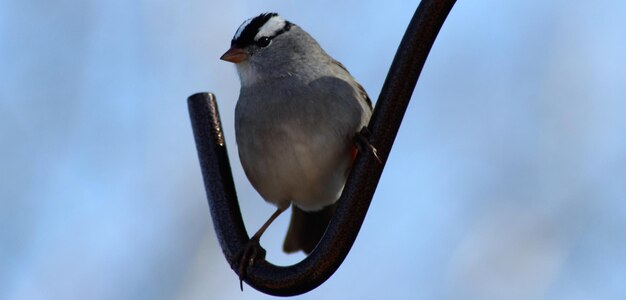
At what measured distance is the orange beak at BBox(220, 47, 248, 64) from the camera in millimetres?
2928

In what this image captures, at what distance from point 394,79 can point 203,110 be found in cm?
60

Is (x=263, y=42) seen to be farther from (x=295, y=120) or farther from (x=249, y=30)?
(x=295, y=120)

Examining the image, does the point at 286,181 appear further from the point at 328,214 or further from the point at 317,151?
the point at 328,214

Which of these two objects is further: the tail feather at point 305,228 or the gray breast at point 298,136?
the tail feather at point 305,228

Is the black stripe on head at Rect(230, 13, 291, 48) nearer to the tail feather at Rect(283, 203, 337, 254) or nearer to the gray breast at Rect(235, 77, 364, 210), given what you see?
the gray breast at Rect(235, 77, 364, 210)

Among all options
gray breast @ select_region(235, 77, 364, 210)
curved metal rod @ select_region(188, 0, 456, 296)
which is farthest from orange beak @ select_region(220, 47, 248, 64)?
curved metal rod @ select_region(188, 0, 456, 296)

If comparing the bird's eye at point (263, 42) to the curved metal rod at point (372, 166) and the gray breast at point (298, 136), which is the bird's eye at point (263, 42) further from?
the curved metal rod at point (372, 166)

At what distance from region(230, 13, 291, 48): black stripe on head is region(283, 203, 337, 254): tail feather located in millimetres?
598

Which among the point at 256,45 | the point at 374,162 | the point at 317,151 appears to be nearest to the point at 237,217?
the point at 374,162

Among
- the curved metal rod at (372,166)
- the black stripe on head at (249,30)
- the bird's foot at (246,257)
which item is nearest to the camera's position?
the curved metal rod at (372,166)

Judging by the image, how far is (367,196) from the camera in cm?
172

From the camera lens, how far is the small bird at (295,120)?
2.50 meters

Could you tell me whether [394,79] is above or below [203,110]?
above

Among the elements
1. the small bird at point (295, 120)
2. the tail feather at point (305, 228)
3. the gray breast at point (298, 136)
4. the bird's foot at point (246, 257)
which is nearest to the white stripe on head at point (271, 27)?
the small bird at point (295, 120)
